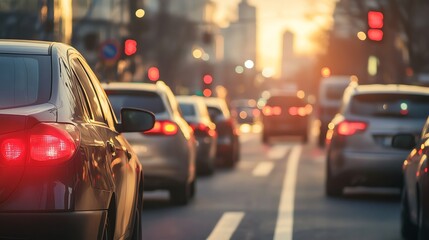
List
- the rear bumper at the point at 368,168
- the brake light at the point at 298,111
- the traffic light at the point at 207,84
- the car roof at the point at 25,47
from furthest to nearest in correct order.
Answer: the traffic light at the point at 207,84 → the brake light at the point at 298,111 → the rear bumper at the point at 368,168 → the car roof at the point at 25,47

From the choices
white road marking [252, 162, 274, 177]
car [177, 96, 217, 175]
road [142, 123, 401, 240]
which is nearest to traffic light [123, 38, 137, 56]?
white road marking [252, 162, 274, 177]

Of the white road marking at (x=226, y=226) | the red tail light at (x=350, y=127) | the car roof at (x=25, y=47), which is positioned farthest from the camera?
the red tail light at (x=350, y=127)

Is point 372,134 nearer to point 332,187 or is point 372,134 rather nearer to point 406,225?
point 332,187

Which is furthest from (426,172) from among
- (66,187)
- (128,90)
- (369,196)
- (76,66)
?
(369,196)

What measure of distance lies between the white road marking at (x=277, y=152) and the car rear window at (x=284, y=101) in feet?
10.9

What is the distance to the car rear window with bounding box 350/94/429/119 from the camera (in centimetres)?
1762

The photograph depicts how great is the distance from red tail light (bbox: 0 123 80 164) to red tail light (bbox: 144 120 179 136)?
367 inches

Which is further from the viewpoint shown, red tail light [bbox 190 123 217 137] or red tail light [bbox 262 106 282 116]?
Result: red tail light [bbox 262 106 282 116]

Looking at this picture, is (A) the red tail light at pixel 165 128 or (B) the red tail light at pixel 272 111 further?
(B) the red tail light at pixel 272 111

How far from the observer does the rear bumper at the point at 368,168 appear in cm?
1714

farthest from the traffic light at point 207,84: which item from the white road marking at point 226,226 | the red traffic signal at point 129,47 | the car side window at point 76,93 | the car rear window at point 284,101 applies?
the car side window at point 76,93

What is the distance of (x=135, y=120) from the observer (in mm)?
8859

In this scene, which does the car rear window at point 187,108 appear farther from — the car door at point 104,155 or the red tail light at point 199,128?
the car door at point 104,155

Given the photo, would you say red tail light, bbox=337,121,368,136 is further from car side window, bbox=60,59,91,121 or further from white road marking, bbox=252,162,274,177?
car side window, bbox=60,59,91,121
